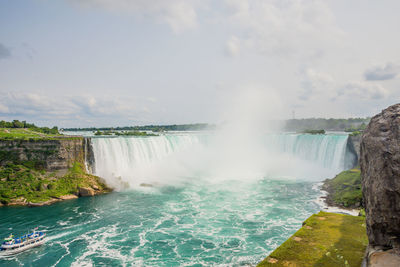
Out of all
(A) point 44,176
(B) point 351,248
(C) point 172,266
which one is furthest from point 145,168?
(B) point 351,248

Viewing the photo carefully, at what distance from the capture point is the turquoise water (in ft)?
42.7

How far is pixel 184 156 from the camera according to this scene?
135 feet

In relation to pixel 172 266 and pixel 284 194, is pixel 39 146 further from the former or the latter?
pixel 284 194

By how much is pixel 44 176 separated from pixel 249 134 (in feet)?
119

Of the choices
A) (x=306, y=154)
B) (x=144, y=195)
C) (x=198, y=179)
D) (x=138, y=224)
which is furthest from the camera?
(x=306, y=154)

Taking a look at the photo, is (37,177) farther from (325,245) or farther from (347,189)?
(347,189)

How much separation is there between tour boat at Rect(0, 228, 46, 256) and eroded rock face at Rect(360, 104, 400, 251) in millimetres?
17073

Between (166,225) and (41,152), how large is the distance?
1844cm

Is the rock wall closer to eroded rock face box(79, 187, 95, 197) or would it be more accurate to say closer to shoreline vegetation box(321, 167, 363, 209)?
eroded rock face box(79, 187, 95, 197)

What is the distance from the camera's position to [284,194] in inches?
960

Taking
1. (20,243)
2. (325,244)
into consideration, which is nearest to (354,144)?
(325,244)

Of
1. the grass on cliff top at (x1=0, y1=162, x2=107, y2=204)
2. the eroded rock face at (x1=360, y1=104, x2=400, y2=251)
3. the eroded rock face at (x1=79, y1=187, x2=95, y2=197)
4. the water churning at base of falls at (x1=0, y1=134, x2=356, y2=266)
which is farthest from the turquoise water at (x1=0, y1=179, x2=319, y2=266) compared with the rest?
the eroded rock face at (x1=360, y1=104, x2=400, y2=251)

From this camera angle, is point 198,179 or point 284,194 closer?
point 284,194

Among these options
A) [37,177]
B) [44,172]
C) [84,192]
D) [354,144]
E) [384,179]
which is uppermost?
[384,179]
